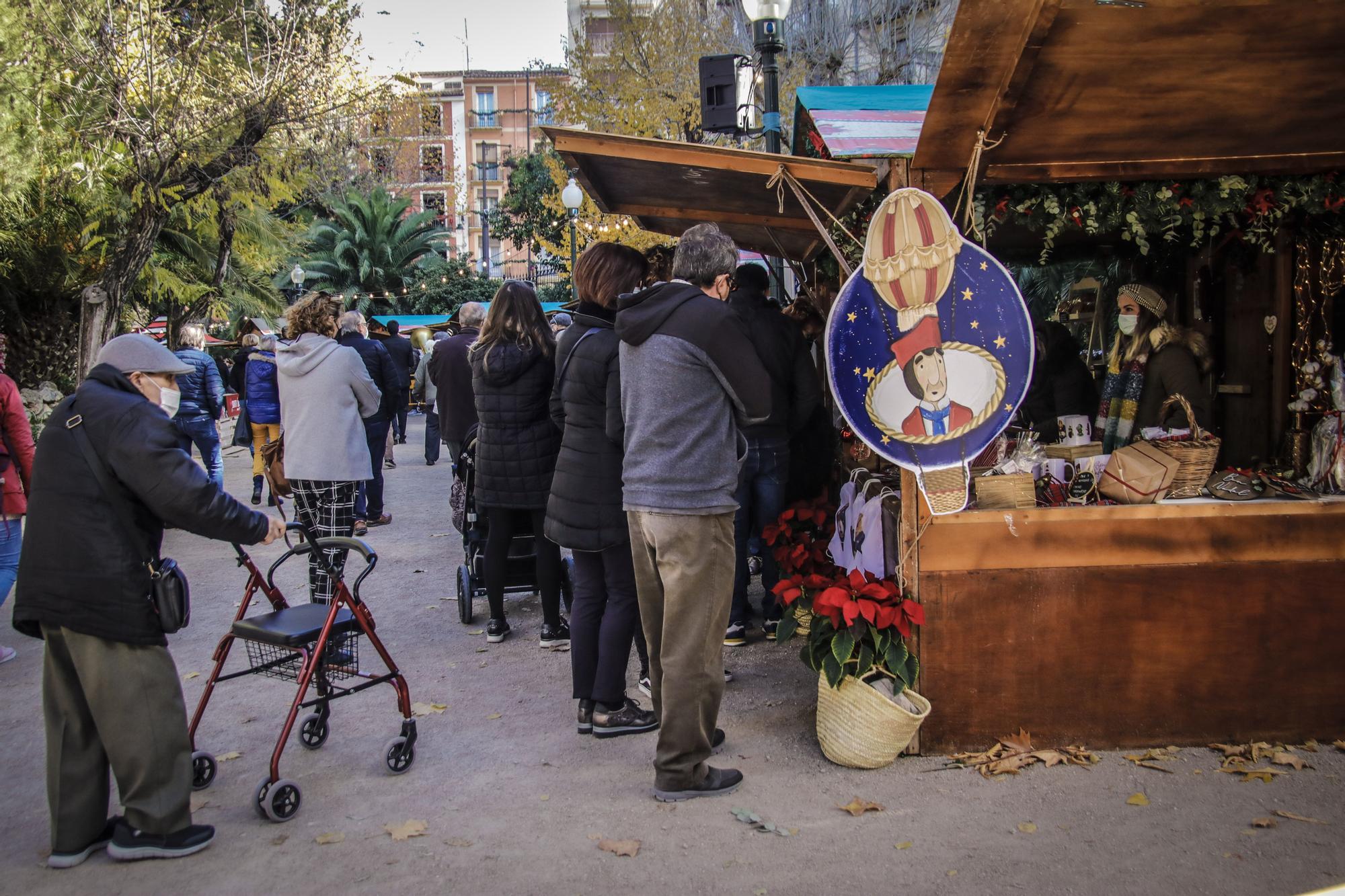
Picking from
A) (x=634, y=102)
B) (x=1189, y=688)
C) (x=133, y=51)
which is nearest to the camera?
(x=1189, y=688)

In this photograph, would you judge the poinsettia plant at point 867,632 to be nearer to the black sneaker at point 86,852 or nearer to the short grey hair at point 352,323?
the black sneaker at point 86,852

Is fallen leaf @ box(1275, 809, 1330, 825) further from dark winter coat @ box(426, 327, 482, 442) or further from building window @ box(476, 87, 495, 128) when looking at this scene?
building window @ box(476, 87, 495, 128)

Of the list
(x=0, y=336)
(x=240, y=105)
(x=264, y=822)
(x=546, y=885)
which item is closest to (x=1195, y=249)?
(x=546, y=885)

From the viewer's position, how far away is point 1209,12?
3.25m

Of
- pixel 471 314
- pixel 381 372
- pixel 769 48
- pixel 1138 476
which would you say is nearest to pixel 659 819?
pixel 1138 476

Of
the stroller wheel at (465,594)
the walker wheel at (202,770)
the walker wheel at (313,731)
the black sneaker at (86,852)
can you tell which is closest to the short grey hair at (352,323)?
the stroller wheel at (465,594)

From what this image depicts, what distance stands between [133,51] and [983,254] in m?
11.5

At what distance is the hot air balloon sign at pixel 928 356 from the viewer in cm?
410

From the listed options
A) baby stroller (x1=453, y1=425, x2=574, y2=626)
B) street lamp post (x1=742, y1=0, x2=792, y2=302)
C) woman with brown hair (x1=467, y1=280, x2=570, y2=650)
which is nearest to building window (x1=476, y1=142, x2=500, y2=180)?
street lamp post (x1=742, y1=0, x2=792, y2=302)

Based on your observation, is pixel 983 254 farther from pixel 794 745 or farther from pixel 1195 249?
pixel 1195 249

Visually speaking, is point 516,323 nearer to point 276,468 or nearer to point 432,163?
point 276,468

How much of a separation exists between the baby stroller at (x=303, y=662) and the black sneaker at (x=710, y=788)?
1136mm

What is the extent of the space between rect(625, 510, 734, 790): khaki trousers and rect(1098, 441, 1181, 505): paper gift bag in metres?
1.68

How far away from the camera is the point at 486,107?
232ft
